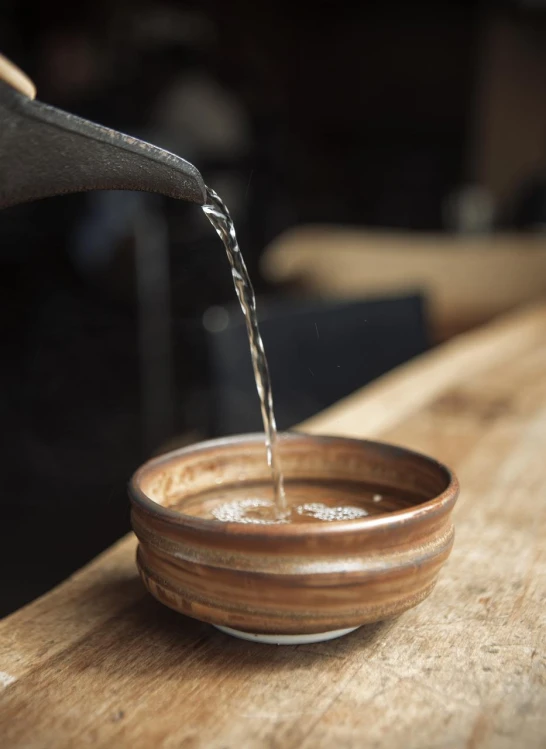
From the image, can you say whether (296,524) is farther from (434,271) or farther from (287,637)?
(434,271)

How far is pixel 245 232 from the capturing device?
445 cm

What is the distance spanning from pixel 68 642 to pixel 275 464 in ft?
0.80

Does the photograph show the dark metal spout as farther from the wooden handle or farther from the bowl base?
the bowl base

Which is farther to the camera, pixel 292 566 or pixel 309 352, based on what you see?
pixel 309 352

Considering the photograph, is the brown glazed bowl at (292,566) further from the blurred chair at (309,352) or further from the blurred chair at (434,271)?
the blurred chair at (434,271)

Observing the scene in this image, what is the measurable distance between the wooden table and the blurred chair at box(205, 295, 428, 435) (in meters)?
0.78

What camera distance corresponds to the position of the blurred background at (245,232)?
193cm

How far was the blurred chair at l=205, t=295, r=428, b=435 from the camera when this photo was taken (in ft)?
5.27

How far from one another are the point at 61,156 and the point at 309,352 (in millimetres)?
1360

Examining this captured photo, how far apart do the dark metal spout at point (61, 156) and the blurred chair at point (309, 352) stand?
1003 mm

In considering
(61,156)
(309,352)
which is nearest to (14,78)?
(61,156)

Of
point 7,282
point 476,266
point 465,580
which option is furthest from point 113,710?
point 7,282

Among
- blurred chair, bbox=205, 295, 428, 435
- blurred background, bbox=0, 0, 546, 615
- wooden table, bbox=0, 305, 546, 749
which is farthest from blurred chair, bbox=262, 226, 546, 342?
wooden table, bbox=0, 305, 546, 749

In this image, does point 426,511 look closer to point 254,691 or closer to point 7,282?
point 254,691
